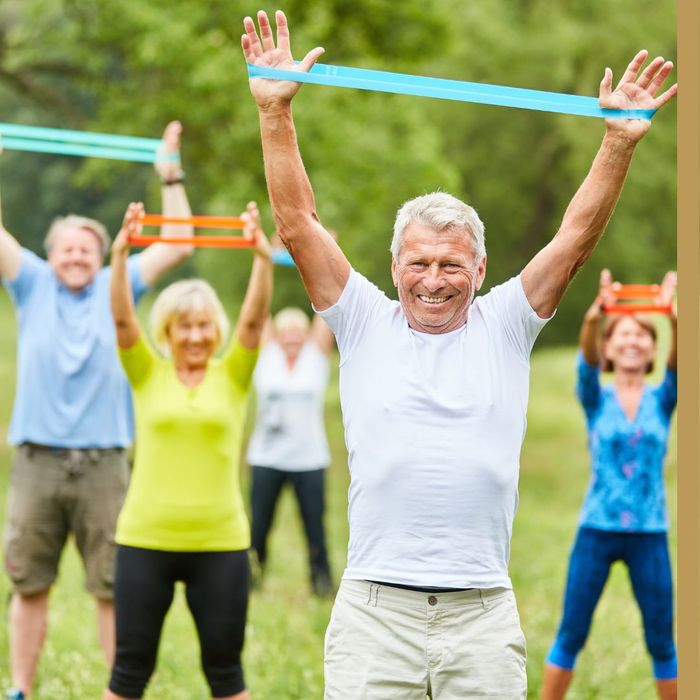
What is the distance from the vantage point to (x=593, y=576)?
19.1ft

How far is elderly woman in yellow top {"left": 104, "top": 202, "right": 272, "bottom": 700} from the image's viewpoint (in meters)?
4.91

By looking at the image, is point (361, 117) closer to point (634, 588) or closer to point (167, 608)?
point (634, 588)

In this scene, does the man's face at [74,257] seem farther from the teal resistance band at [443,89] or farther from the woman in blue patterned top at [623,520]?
the teal resistance band at [443,89]

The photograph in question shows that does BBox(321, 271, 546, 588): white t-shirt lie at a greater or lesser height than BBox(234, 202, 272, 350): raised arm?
lesser

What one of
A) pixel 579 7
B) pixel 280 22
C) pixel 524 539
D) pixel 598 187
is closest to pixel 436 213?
pixel 598 187

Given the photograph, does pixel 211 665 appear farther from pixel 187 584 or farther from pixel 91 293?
pixel 91 293

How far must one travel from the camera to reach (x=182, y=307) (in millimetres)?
5293

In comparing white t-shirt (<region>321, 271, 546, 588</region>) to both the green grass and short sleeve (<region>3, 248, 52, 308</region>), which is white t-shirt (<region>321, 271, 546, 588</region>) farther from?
short sleeve (<region>3, 248, 52, 308</region>)

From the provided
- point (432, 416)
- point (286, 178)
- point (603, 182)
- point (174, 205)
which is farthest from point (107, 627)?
point (603, 182)

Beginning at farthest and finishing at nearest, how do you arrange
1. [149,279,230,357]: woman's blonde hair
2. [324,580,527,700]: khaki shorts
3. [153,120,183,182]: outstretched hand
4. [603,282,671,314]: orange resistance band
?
[153,120,183,182]: outstretched hand < [603,282,671,314]: orange resistance band < [149,279,230,357]: woman's blonde hair < [324,580,527,700]: khaki shorts

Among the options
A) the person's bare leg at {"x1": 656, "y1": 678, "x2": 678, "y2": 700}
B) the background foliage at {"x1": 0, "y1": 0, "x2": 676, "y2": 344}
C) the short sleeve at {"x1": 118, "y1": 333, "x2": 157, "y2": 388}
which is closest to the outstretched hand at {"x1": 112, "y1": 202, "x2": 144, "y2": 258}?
the short sleeve at {"x1": 118, "y1": 333, "x2": 157, "y2": 388}

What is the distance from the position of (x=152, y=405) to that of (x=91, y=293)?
117cm

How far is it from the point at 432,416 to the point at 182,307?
2160 millimetres

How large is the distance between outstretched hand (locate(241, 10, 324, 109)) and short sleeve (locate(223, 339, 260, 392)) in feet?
6.12
